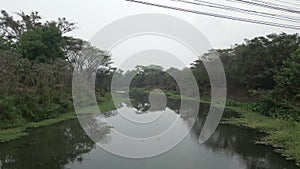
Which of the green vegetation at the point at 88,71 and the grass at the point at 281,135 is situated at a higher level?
the green vegetation at the point at 88,71

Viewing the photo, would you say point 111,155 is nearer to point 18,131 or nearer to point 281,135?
point 18,131

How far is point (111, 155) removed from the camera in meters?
8.95

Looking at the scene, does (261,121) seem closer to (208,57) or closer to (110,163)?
(110,163)

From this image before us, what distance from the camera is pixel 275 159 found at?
8.75 metres

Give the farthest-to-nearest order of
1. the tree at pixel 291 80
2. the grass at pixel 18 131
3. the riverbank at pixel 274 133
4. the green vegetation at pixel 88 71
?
the tree at pixel 291 80
the green vegetation at pixel 88 71
the grass at pixel 18 131
the riverbank at pixel 274 133

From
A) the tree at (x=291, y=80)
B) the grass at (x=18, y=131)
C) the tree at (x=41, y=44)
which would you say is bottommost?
the grass at (x=18, y=131)

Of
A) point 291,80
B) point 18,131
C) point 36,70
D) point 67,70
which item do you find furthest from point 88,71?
point 291,80

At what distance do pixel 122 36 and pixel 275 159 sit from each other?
18.4 ft

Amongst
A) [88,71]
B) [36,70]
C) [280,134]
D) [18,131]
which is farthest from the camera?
[88,71]

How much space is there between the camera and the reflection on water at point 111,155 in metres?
7.88

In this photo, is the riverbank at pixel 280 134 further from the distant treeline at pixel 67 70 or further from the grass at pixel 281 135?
the distant treeline at pixel 67 70

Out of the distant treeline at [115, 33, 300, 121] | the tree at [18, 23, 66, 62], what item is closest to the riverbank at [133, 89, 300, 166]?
the distant treeline at [115, 33, 300, 121]

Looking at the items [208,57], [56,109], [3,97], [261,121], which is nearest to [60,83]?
[56,109]

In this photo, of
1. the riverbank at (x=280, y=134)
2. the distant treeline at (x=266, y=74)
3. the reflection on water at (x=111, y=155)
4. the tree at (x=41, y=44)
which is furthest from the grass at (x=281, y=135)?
the tree at (x=41, y=44)
